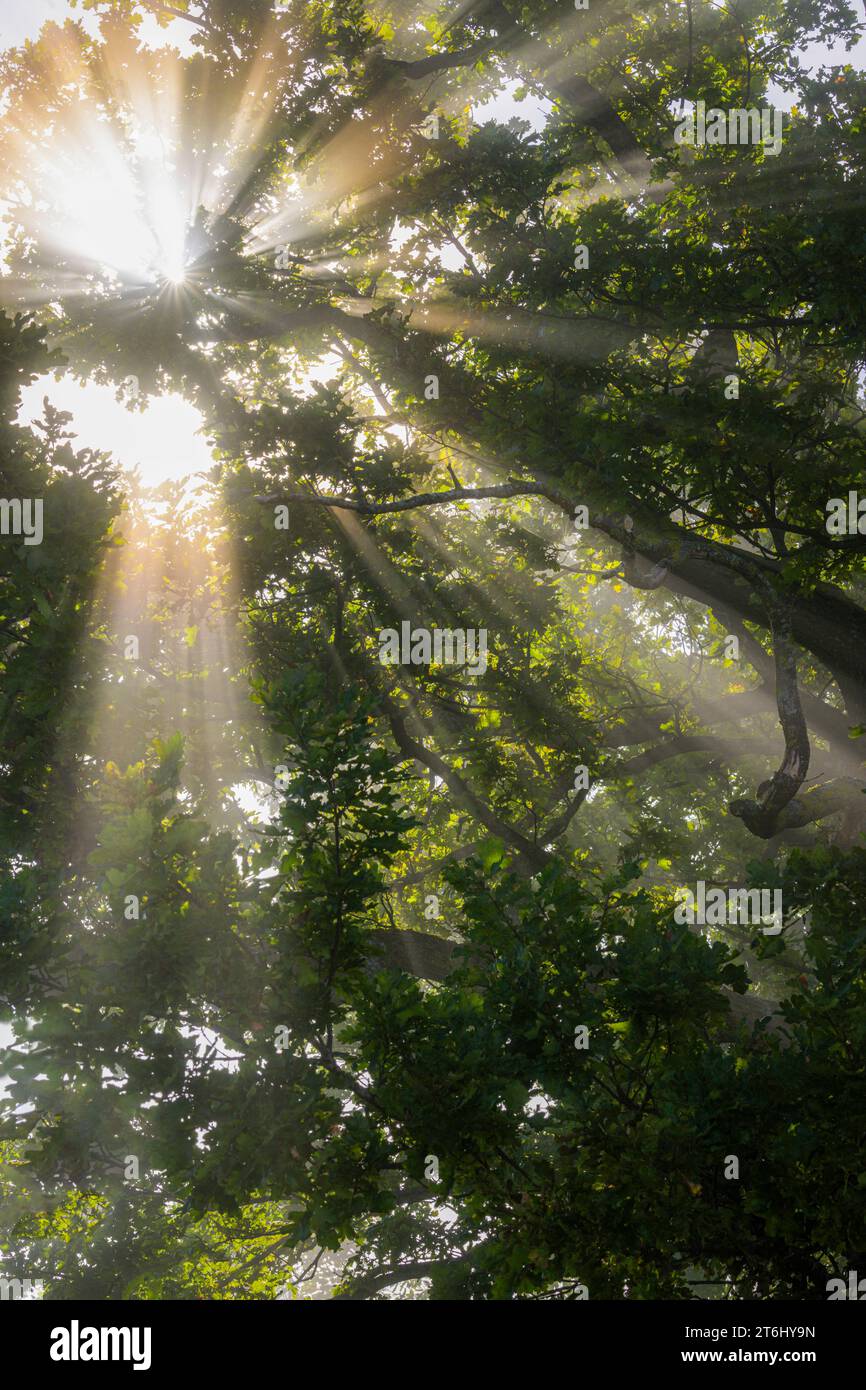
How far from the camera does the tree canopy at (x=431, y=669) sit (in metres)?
5.73

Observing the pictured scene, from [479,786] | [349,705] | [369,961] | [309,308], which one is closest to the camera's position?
[349,705]

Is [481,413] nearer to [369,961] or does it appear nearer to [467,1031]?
[369,961]

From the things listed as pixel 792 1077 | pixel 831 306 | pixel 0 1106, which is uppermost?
pixel 831 306

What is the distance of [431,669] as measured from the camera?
1217 cm

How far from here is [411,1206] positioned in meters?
17.1

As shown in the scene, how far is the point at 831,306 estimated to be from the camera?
29.0ft

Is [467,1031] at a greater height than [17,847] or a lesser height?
lesser

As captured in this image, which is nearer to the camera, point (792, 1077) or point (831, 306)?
point (792, 1077)

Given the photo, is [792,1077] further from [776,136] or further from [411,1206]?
[411,1206]

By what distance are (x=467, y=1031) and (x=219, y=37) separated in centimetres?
1457

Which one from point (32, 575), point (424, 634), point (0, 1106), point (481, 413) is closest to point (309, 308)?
point (481, 413)

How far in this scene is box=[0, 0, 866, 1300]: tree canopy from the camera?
5.73 meters

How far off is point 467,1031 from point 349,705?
2.42 meters

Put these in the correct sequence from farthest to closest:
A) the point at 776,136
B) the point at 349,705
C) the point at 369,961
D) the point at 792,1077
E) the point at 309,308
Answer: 1. the point at 309,308
2. the point at 776,136
3. the point at 369,961
4. the point at 349,705
5. the point at 792,1077
